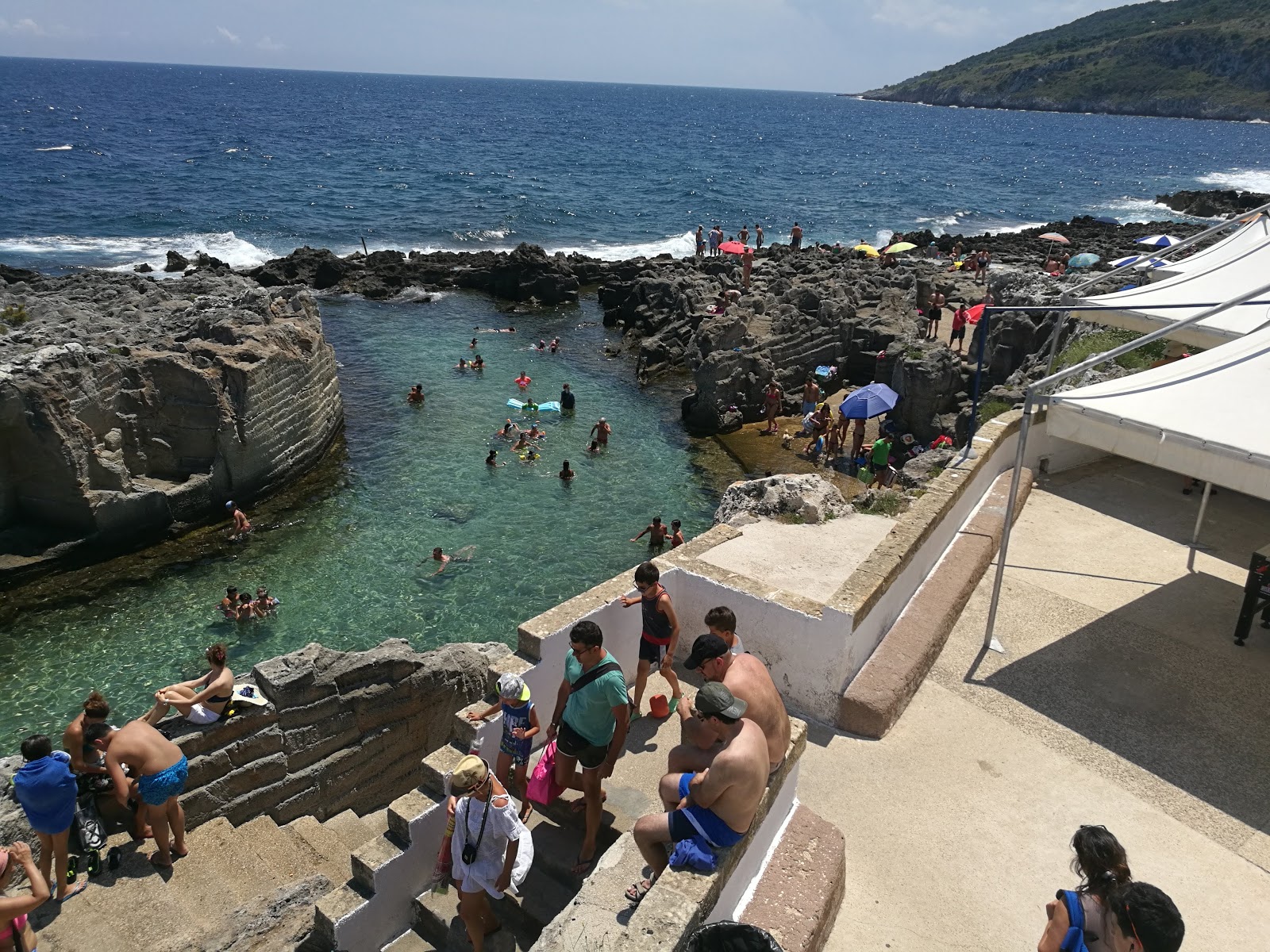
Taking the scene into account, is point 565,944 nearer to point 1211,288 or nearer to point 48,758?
point 48,758

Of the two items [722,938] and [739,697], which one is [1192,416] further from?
[722,938]

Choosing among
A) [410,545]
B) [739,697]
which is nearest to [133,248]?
[410,545]

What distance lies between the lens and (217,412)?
16.0 metres

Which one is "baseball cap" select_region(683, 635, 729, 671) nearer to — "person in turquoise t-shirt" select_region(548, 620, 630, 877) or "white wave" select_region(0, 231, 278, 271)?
"person in turquoise t-shirt" select_region(548, 620, 630, 877)

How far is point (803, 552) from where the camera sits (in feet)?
29.4

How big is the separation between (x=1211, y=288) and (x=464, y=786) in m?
11.6

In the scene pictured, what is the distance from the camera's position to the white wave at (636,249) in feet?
160

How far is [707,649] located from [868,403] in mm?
15216

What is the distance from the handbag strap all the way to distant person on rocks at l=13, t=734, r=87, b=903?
3807 millimetres

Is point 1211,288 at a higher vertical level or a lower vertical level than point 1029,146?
lower

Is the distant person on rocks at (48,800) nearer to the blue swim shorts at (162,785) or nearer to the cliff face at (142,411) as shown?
the blue swim shorts at (162,785)

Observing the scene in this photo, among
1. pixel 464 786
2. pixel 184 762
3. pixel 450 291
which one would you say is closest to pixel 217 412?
pixel 184 762

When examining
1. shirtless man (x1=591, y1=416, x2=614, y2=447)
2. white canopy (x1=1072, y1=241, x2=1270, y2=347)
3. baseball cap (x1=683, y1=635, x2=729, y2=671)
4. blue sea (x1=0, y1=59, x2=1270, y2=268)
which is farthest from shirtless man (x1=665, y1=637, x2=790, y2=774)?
blue sea (x1=0, y1=59, x2=1270, y2=268)

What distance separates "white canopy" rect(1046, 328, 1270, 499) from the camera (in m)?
6.34
